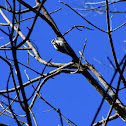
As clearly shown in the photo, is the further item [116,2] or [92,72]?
[116,2]

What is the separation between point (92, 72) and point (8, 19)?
3.92 ft

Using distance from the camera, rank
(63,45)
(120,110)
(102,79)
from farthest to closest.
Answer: (63,45) → (102,79) → (120,110)

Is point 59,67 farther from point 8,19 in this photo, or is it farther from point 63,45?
point 8,19

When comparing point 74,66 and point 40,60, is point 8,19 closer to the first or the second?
point 40,60

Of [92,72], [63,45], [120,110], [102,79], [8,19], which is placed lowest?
[120,110]

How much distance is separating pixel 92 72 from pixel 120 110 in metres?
0.54

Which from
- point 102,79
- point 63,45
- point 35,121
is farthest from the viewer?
point 63,45

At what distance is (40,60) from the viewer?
2.64 meters

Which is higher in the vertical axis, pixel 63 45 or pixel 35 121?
pixel 63 45

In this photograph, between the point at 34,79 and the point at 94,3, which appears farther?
the point at 94,3

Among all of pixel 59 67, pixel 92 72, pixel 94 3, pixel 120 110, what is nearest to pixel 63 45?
pixel 59 67

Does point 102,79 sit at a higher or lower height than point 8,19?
lower

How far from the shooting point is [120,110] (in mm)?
2143

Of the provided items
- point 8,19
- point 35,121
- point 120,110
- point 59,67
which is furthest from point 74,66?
point 8,19
